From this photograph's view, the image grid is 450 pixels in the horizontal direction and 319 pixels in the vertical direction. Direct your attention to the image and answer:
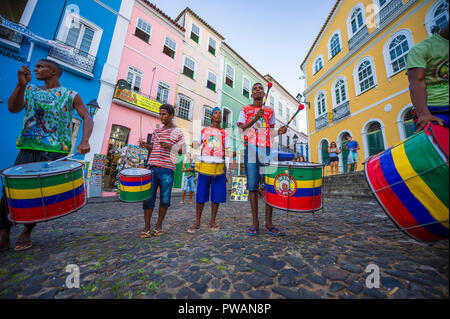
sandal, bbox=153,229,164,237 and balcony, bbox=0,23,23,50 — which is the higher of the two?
balcony, bbox=0,23,23,50

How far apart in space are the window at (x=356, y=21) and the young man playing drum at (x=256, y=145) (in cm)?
1401

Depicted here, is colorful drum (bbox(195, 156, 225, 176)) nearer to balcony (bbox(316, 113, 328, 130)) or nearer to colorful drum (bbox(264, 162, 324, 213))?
colorful drum (bbox(264, 162, 324, 213))

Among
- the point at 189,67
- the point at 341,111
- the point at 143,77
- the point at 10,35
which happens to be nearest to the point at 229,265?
the point at 10,35

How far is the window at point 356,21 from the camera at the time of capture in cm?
1138

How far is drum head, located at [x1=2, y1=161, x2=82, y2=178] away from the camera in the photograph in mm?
1615

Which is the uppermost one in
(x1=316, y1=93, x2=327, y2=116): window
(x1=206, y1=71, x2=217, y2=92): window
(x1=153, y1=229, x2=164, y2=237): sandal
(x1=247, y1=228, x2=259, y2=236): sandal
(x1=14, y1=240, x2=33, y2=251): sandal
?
(x1=206, y1=71, x2=217, y2=92): window

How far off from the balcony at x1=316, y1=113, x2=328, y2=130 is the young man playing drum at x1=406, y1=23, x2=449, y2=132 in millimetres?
13266

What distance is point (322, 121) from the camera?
13.8 m

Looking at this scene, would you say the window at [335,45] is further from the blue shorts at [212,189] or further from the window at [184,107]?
the blue shorts at [212,189]

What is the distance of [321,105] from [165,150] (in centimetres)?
1509

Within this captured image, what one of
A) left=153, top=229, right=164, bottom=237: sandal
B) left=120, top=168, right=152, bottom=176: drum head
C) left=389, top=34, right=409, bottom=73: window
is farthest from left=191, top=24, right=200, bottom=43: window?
left=153, top=229, right=164, bottom=237: sandal

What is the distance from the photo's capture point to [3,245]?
202cm
